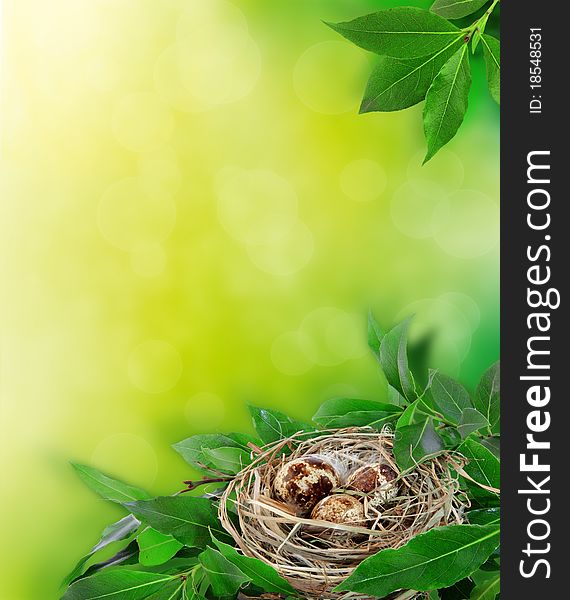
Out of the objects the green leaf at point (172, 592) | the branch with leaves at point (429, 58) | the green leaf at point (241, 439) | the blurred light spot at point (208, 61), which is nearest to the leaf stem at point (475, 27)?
the branch with leaves at point (429, 58)

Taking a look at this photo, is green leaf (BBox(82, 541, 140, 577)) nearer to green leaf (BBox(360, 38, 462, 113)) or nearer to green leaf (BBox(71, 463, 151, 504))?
green leaf (BBox(71, 463, 151, 504))

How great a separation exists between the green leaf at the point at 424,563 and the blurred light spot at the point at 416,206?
0.33 meters

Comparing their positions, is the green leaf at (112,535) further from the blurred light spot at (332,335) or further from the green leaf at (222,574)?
the blurred light spot at (332,335)

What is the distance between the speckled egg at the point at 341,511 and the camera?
0.62 metres

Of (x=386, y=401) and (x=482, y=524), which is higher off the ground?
(x=386, y=401)

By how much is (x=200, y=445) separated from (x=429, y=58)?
43 cm

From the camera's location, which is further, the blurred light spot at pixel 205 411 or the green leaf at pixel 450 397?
the blurred light spot at pixel 205 411

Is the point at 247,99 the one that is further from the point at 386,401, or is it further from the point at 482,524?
the point at 482,524

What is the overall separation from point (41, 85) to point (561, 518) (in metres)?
0.64

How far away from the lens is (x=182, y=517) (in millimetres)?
628

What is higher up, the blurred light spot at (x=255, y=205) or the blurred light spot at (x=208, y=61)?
the blurred light spot at (x=208, y=61)

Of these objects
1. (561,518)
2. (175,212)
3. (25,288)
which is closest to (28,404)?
(25,288)

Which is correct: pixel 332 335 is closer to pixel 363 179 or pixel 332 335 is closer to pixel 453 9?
pixel 363 179

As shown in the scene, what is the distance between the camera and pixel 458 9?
0.71 metres
